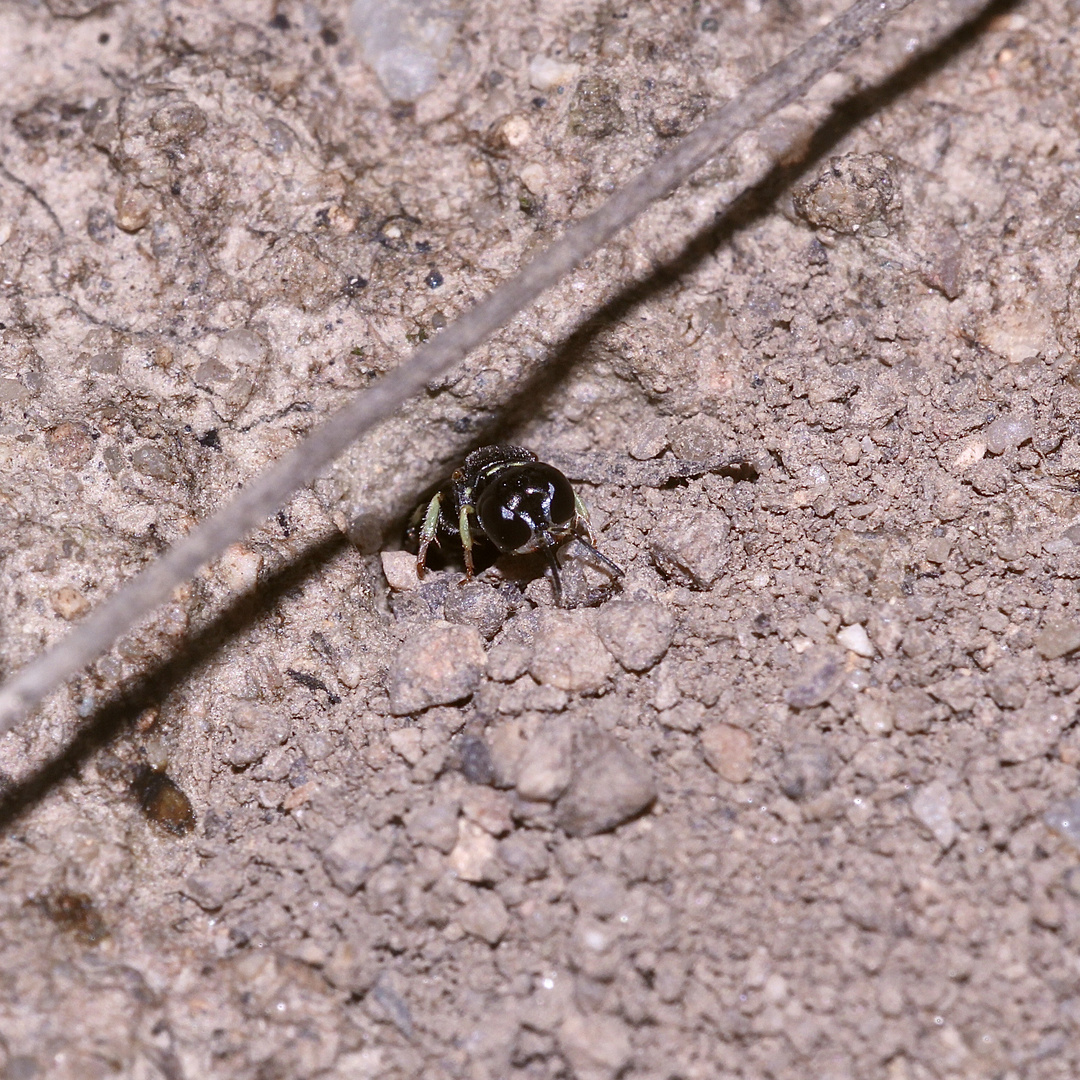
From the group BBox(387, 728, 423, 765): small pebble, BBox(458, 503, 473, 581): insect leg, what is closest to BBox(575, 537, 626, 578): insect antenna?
BBox(458, 503, 473, 581): insect leg

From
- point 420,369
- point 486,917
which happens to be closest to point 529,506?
point 420,369

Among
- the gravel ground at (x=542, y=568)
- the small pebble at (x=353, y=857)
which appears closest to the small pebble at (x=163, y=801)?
the gravel ground at (x=542, y=568)

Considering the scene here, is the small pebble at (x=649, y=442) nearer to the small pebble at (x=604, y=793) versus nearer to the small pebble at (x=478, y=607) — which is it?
the small pebble at (x=478, y=607)

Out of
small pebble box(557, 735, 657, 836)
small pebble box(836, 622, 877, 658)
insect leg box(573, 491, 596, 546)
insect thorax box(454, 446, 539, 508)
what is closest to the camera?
small pebble box(557, 735, 657, 836)

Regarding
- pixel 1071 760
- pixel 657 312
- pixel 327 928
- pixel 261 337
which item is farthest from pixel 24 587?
pixel 1071 760

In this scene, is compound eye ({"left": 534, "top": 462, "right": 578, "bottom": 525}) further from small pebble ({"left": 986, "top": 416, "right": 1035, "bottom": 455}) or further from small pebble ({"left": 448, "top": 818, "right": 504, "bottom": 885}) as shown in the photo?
small pebble ({"left": 986, "top": 416, "right": 1035, "bottom": 455})
